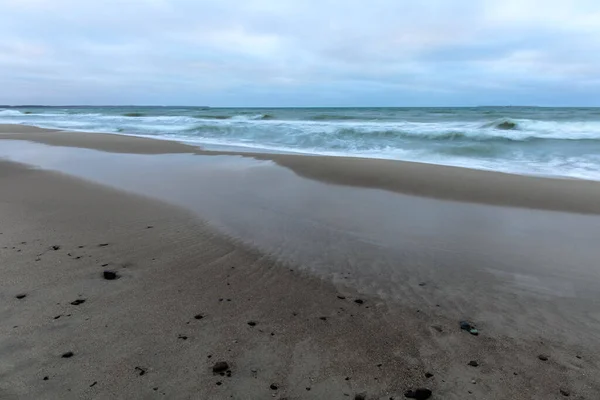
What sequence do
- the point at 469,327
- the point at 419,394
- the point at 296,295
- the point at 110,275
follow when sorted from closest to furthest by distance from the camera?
the point at 419,394, the point at 469,327, the point at 296,295, the point at 110,275

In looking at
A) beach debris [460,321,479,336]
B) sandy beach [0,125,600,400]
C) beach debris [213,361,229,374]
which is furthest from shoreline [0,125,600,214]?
beach debris [213,361,229,374]

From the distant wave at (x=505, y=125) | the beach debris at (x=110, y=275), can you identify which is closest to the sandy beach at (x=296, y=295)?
the beach debris at (x=110, y=275)

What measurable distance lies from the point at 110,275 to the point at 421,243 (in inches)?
133

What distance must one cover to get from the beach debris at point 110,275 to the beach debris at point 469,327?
296 cm

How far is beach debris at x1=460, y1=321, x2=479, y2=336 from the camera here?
3027 mm

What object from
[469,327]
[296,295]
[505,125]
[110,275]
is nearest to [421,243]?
[469,327]

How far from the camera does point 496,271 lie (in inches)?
164

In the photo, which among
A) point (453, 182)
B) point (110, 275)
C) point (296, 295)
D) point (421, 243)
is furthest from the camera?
point (453, 182)

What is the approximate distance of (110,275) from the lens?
380cm

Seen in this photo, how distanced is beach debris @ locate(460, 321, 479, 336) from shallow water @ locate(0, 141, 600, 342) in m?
0.10

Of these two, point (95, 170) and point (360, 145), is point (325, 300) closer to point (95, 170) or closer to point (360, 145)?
point (95, 170)

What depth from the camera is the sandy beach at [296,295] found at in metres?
2.49

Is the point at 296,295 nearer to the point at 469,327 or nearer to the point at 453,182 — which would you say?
the point at 469,327

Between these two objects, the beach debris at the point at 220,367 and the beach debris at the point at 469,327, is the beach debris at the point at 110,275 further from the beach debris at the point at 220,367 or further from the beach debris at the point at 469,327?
the beach debris at the point at 469,327
